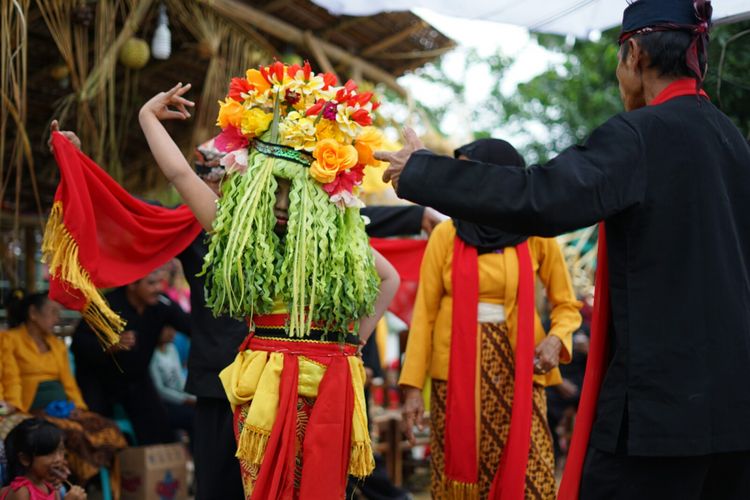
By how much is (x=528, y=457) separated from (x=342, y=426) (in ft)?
4.06

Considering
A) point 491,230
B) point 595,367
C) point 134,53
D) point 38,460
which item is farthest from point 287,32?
point 595,367

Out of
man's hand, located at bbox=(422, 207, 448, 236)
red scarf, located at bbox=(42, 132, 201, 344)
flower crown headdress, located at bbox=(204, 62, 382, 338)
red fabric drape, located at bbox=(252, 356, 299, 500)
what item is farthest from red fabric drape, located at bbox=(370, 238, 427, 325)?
red fabric drape, located at bbox=(252, 356, 299, 500)

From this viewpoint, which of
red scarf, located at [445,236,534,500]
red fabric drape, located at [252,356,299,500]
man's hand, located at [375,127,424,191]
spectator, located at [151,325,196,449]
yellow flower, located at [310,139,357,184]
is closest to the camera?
man's hand, located at [375,127,424,191]

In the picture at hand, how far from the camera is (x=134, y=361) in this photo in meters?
5.67

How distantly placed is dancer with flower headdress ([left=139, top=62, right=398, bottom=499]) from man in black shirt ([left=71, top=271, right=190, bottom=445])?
98.6 inches

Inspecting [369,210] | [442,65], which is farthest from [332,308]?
[442,65]

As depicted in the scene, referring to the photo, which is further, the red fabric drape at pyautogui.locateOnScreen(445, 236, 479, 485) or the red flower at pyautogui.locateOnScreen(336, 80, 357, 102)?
the red fabric drape at pyautogui.locateOnScreen(445, 236, 479, 485)

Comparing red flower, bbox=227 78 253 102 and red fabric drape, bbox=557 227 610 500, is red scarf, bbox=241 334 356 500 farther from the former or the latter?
red fabric drape, bbox=557 227 610 500

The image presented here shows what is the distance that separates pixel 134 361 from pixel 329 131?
9.97 feet

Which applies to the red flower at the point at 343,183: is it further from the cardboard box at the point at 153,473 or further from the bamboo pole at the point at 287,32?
the bamboo pole at the point at 287,32

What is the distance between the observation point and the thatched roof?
5625 millimetres

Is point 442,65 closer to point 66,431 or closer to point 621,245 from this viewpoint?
point 66,431

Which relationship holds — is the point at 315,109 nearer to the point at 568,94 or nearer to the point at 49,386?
the point at 49,386

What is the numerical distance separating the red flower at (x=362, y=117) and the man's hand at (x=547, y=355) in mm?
1517
